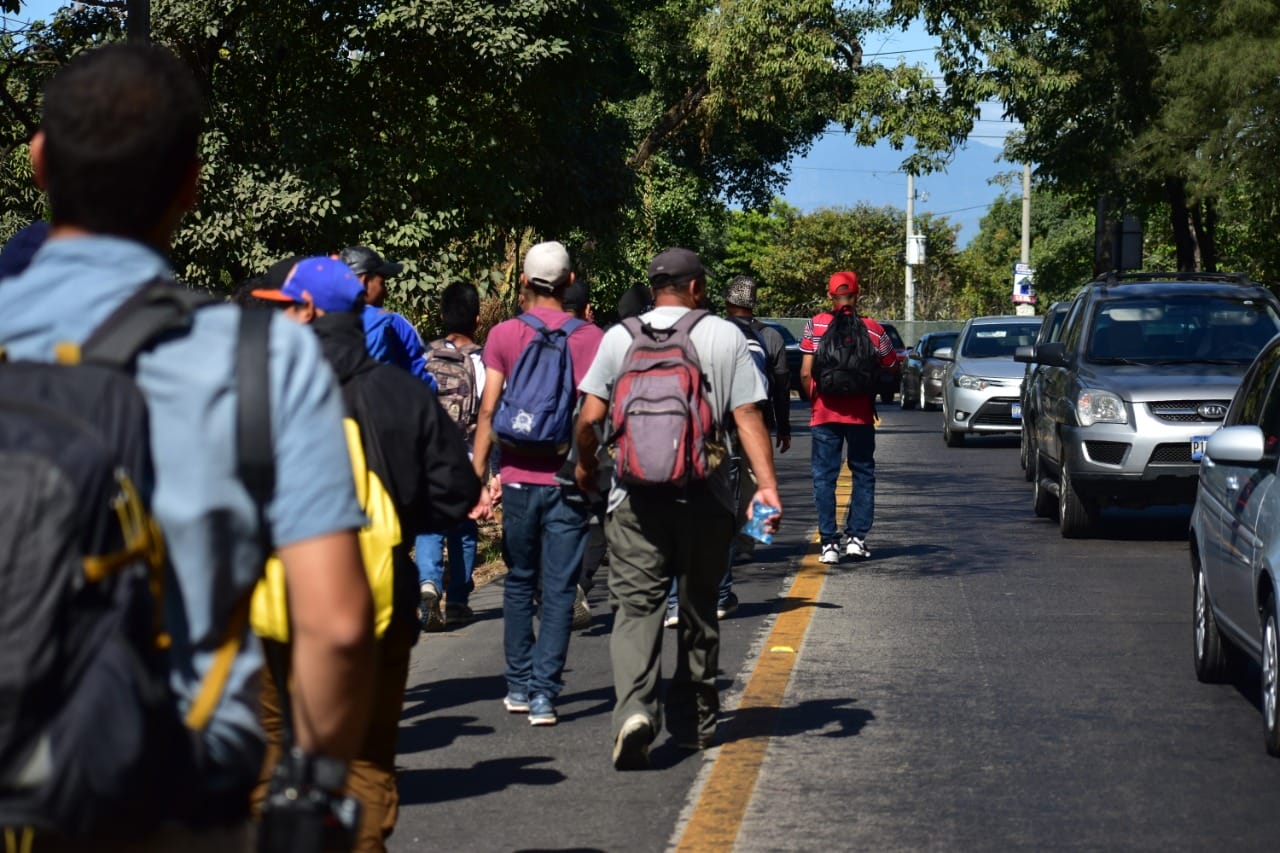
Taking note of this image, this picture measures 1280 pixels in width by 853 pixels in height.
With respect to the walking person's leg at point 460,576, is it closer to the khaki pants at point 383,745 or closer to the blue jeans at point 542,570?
the blue jeans at point 542,570

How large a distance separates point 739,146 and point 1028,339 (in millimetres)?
13199

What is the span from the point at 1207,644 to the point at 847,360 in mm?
4142

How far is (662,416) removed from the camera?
6.51 metres

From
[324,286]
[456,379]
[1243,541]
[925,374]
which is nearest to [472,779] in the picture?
[324,286]

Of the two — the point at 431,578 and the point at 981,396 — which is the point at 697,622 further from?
the point at 981,396

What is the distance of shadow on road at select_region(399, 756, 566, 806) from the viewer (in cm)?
642

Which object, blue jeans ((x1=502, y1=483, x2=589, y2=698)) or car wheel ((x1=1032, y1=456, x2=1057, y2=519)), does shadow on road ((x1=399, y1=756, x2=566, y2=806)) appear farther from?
car wheel ((x1=1032, y1=456, x2=1057, y2=519))

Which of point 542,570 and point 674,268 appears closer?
point 674,268

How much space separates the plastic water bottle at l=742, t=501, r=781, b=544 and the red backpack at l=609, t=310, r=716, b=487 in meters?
0.40

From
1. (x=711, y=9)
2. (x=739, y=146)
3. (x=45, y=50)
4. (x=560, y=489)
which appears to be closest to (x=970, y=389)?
(x=711, y=9)

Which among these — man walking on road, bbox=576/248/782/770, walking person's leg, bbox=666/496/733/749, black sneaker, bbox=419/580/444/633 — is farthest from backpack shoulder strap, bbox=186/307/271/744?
black sneaker, bbox=419/580/444/633

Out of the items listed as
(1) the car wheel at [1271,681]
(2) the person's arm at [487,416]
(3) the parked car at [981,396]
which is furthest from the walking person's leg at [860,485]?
(3) the parked car at [981,396]

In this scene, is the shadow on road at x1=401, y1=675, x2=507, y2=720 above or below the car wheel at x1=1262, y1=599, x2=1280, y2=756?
below

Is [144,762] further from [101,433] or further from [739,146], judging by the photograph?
[739,146]
